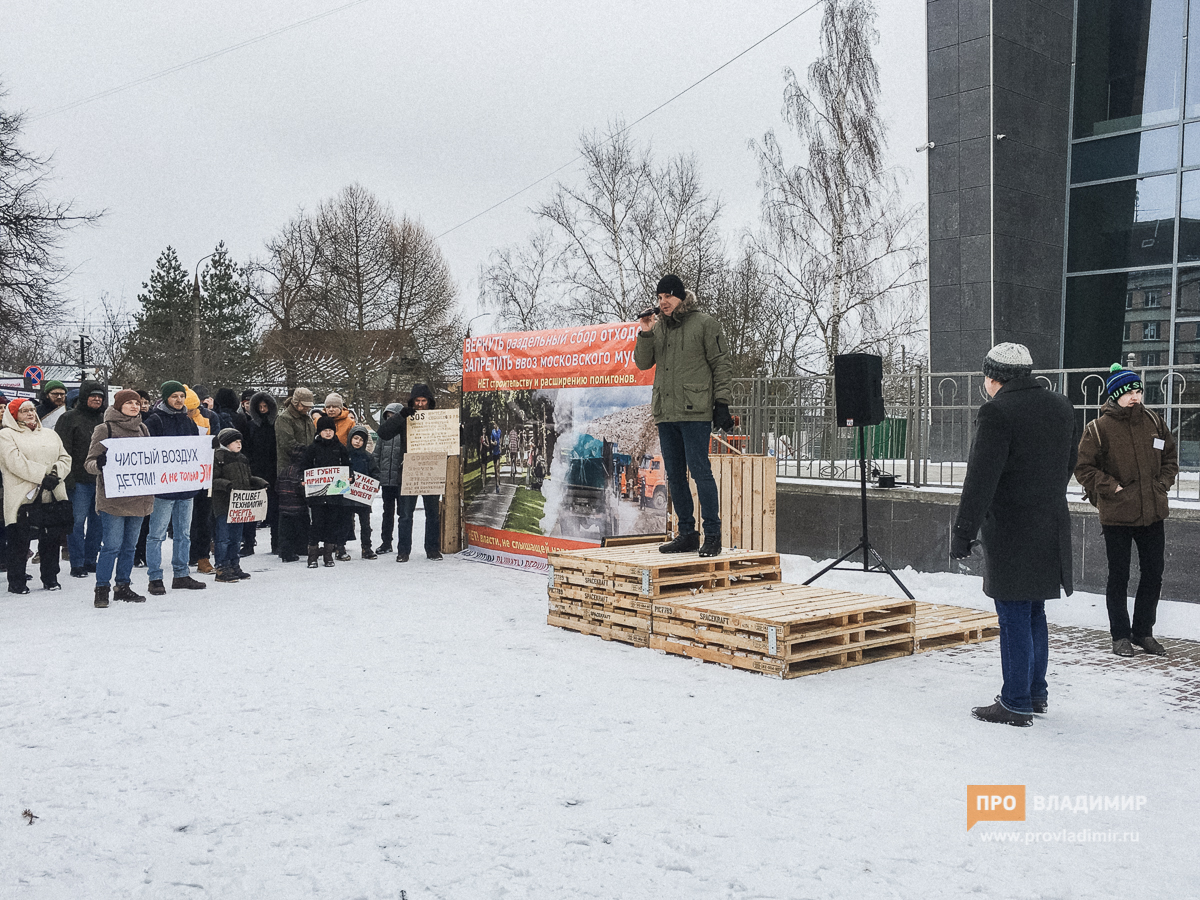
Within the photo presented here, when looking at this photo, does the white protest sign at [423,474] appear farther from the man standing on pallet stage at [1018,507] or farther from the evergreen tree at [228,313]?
the evergreen tree at [228,313]

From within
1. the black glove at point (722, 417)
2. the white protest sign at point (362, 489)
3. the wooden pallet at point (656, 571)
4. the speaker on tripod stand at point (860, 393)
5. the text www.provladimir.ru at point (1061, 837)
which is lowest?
the text www.provladimir.ru at point (1061, 837)

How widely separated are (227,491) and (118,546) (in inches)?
72.2

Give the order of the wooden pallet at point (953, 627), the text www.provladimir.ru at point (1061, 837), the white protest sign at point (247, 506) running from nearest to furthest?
the text www.provladimir.ru at point (1061, 837)
the wooden pallet at point (953, 627)
the white protest sign at point (247, 506)

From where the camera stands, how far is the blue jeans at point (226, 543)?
10.3 meters

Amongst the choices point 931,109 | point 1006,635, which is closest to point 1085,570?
point 1006,635

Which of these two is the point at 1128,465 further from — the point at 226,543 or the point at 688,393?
the point at 226,543

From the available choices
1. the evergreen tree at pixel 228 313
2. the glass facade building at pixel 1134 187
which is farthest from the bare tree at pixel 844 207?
the evergreen tree at pixel 228 313

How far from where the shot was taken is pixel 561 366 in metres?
10.8

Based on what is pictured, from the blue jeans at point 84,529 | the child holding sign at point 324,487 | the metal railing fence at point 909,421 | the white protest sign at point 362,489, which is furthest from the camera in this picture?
the white protest sign at point 362,489

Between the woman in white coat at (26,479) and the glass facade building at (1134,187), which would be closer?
the woman in white coat at (26,479)

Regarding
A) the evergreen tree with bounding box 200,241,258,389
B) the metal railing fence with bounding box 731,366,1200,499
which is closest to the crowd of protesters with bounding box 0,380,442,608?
the metal railing fence with bounding box 731,366,1200,499

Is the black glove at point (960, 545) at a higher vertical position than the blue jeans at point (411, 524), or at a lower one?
higher

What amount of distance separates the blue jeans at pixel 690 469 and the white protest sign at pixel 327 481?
17.1 ft

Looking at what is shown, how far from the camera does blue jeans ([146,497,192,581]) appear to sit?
9.27m
